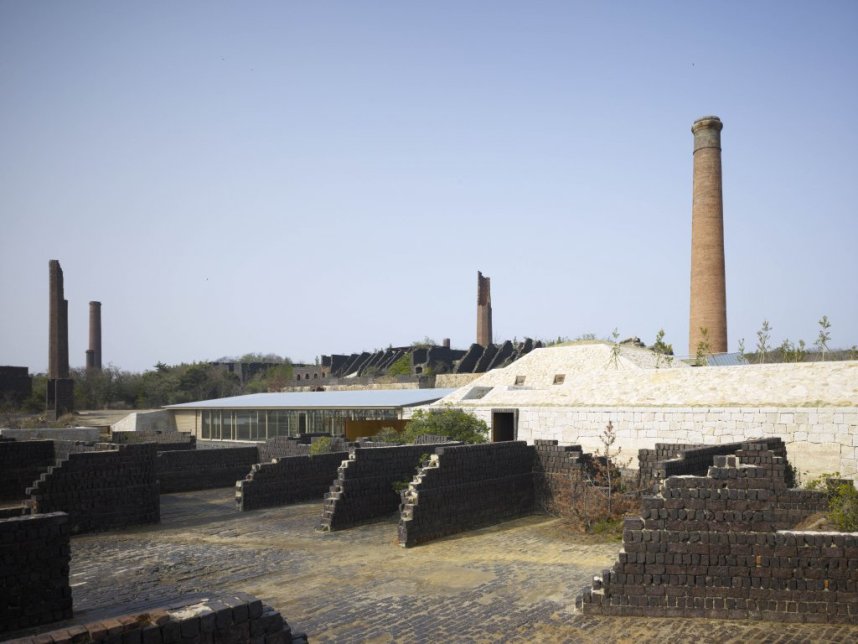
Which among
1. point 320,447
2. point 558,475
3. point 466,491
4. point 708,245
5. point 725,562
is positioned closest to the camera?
point 725,562

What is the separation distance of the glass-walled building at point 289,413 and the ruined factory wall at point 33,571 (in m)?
21.8

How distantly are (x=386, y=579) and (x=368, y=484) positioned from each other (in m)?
5.13

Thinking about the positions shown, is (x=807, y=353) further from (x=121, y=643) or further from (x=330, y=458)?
(x=121, y=643)

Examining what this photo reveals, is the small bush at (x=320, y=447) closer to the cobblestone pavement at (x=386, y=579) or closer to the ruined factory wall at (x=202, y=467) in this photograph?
the ruined factory wall at (x=202, y=467)

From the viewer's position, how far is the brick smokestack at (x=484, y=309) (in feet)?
213

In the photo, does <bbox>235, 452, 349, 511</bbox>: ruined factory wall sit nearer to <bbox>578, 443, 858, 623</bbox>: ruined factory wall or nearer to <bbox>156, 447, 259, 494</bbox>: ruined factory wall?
<bbox>156, 447, 259, 494</bbox>: ruined factory wall

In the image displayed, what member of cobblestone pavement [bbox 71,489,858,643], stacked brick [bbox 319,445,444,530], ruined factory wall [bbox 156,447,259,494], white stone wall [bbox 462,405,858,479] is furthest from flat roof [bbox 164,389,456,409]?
cobblestone pavement [bbox 71,489,858,643]

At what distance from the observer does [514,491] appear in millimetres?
16641

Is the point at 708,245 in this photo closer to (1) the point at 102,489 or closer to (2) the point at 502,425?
(2) the point at 502,425

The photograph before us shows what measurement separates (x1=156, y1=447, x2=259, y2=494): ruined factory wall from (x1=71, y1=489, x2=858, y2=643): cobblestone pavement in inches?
207

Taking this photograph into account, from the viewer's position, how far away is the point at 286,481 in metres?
19.1

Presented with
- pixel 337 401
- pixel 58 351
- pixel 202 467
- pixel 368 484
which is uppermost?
pixel 58 351

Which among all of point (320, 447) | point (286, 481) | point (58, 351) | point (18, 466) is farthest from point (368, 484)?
point (58, 351)

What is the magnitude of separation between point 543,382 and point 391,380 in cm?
2054
